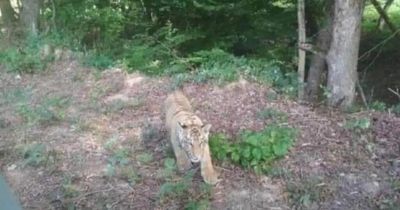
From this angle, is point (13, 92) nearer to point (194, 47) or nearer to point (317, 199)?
point (194, 47)

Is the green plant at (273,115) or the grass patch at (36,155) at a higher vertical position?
the green plant at (273,115)

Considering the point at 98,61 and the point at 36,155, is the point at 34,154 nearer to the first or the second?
the point at 36,155

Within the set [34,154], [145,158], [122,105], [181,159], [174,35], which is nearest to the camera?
[181,159]

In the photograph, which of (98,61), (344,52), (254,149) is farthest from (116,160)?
(98,61)

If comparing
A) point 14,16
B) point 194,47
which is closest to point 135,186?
point 194,47

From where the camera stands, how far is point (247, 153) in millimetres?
5098

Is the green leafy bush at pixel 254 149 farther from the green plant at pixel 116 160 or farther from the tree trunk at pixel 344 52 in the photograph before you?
the tree trunk at pixel 344 52

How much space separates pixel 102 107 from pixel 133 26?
4.76 metres

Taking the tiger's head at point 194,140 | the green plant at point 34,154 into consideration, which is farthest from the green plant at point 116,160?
the tiger's head at point 194,140

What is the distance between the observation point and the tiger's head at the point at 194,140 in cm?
477

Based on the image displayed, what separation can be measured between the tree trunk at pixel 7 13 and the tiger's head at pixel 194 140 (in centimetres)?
859

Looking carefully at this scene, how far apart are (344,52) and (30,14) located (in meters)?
7.15

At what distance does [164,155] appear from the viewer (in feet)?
17.9

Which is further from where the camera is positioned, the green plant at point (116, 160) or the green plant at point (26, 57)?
the green plant at point (26, 57)
